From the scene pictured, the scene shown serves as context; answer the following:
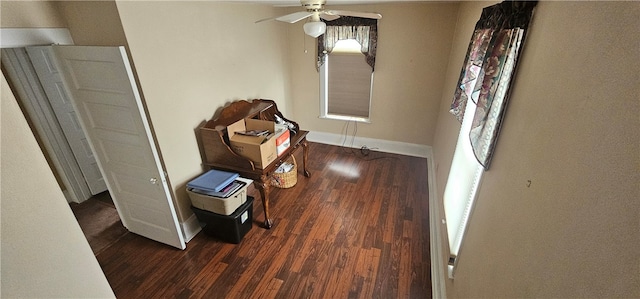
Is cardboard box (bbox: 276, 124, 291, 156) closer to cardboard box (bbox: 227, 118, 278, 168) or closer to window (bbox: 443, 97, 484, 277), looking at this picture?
cardboard box (bbox: 227, 118, 278, 168)

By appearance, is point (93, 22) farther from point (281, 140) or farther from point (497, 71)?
point (497, 71)

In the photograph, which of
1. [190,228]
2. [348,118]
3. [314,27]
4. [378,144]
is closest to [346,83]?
[348,118]

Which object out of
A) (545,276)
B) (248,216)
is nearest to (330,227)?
(248,216)

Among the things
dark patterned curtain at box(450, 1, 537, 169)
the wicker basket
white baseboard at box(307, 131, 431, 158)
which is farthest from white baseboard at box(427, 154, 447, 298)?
the wicker basket

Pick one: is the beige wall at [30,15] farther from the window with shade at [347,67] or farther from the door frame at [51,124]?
the window with shade at [347,67]

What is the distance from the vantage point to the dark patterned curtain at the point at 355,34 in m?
3.41

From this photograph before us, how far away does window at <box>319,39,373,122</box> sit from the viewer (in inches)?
148

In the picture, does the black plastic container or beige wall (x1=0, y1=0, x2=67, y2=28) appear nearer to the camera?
beige wall (x1=0, y1=0, x2=67, y2=28)

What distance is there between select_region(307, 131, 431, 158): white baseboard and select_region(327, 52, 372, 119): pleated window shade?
0.40m

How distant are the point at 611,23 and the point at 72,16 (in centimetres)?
271

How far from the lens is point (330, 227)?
2.61 metres

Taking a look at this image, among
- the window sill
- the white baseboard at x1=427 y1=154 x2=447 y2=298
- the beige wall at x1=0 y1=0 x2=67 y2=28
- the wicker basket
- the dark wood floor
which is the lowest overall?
the dark wood floor

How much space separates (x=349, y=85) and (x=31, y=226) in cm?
376

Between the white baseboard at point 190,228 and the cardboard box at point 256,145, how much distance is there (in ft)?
2.62
